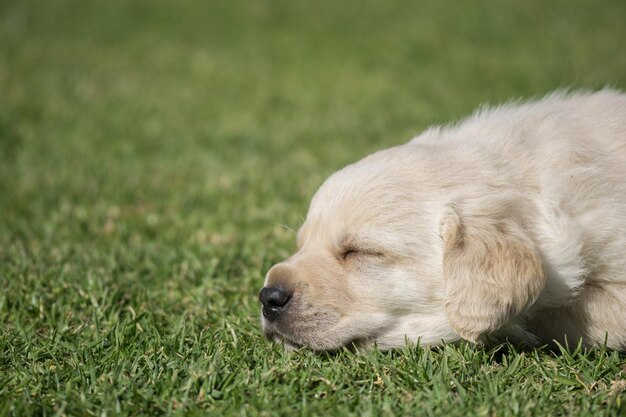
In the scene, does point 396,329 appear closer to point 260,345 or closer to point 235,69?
point 260,345

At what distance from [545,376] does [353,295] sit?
0.88 m

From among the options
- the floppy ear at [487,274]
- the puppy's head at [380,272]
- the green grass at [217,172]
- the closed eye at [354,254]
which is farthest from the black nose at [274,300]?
the floppy ear at [487,274]

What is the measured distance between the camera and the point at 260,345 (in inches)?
145

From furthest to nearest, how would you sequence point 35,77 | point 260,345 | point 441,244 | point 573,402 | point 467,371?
point 35,77 → point 260,345 → point 441,244 → point 467,371 → point 573,402

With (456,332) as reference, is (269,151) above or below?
below

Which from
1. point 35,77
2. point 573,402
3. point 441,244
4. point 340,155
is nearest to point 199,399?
point 441,244

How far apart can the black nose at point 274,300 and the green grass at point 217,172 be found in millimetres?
195

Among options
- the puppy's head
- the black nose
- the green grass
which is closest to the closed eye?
the puppy's head

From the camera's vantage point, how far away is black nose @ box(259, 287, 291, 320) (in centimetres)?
345

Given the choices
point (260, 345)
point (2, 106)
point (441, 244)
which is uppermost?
point (441, 244)

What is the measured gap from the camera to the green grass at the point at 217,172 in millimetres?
3174

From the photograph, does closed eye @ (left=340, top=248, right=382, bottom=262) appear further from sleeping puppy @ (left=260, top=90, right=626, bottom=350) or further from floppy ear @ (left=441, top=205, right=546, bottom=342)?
floppy ear @ (left=441, top=205, right=546, bottom=342)

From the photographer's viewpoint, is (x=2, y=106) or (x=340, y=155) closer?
(x=340, y=155)

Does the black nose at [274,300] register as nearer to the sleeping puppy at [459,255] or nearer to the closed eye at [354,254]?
the sleeping puppy at [459,255]
